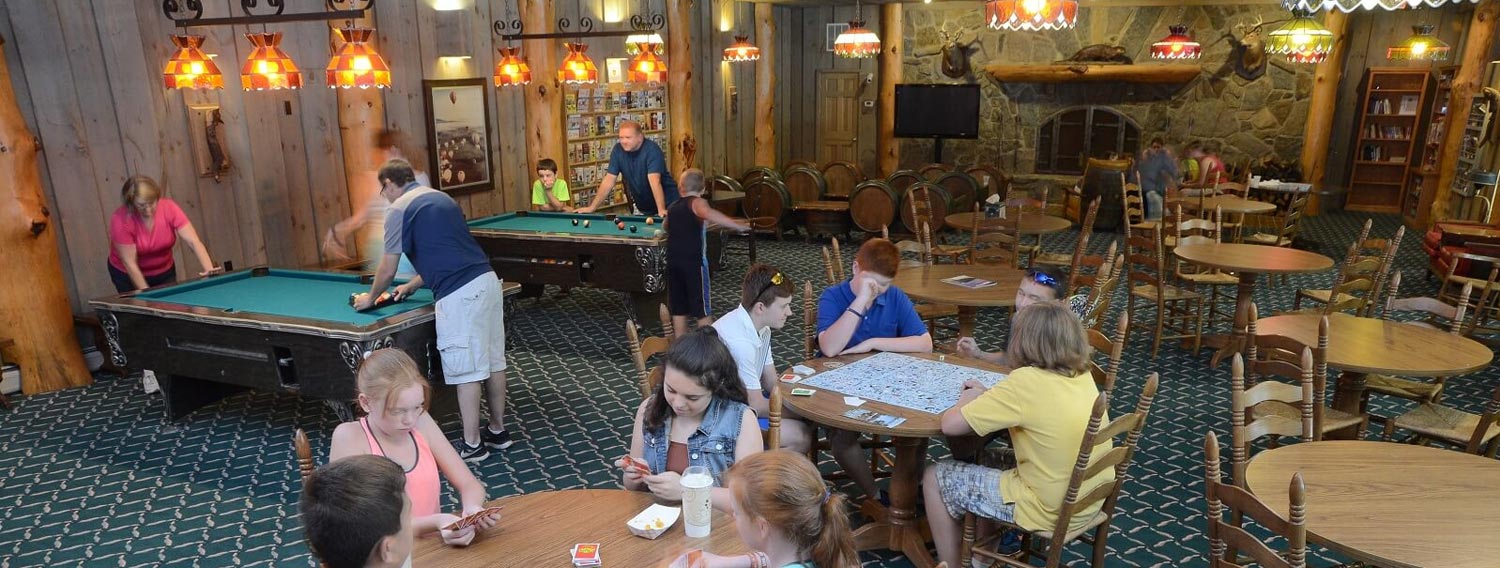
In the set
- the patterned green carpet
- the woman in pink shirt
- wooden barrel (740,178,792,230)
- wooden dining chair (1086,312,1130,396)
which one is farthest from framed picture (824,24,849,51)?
wooden dining chair (1086,312,1130,396)

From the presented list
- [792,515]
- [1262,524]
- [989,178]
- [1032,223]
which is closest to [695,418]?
[792,515]

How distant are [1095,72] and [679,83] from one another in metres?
5.76

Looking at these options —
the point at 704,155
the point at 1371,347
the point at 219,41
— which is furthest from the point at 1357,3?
the point at 704,155

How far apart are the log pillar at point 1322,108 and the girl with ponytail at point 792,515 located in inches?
485

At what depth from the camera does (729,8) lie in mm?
12391

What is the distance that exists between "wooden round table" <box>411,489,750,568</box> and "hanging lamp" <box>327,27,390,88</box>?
3398 millimetres

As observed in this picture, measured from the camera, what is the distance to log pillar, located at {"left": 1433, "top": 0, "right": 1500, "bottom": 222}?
10125 mm

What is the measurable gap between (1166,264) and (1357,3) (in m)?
4.90

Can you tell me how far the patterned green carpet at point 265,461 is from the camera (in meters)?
3.78

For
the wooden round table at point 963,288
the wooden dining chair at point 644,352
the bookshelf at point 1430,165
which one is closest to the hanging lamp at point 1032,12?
the wooden round table at point 963,288

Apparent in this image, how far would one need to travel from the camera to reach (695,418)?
273 centimetres

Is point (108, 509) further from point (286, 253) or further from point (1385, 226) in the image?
point (1385, 226)

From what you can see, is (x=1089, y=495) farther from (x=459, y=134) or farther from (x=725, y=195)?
(x=725, y=195)

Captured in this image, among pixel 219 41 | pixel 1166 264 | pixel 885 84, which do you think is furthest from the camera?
pixel 885 84
